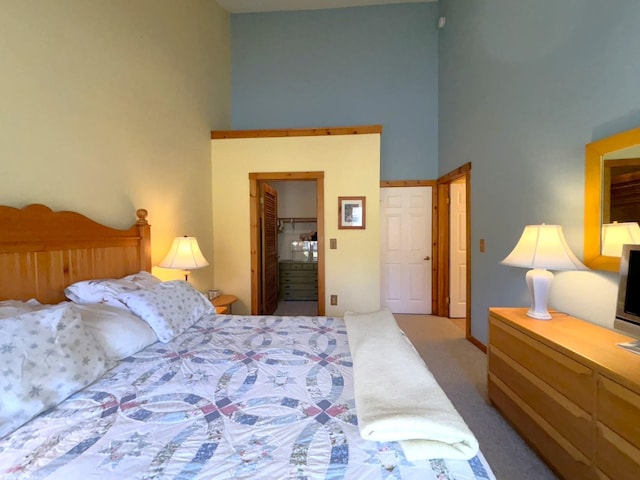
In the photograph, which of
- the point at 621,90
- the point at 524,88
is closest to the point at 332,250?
the point at 524,88

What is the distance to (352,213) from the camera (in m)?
3.50

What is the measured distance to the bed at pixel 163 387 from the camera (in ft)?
2.63

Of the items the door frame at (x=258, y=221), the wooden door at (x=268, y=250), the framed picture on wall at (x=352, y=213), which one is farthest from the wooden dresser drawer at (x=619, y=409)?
the wooden door at (x=268, y=250)

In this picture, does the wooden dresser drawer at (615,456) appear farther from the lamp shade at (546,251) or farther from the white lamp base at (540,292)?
the lamp shade at (546,251)

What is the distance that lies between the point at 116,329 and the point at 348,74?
4272 mm

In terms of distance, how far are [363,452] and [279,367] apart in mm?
605

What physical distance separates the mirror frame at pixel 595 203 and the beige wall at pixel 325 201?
1903 mm

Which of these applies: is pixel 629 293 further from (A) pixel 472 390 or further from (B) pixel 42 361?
(B) pixel 42 361

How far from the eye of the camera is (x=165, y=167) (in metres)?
2.72

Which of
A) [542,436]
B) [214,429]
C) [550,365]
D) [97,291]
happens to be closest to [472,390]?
[542,436]

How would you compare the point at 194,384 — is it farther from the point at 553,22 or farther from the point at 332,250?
the point at 553,22

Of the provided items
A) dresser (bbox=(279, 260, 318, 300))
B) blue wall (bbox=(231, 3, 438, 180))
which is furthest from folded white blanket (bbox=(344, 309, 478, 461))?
dresser (bbox=(279, 260, 318, 300))

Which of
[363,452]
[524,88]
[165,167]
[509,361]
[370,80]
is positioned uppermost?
[370,80]

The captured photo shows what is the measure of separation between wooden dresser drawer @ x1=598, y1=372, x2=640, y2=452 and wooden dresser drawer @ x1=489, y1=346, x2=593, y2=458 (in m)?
0.10
